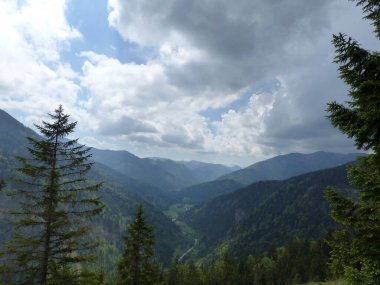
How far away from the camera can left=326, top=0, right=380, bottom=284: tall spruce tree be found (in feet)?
37.3

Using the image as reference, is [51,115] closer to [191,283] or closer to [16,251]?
[16,251]

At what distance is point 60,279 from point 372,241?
16.5 meters

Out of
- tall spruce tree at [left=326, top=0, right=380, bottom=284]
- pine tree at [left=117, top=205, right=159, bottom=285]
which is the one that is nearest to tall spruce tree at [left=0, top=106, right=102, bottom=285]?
pine tree at [left=117, top=205, right=159, bottom=285]

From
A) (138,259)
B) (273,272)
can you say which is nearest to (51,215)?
(138,259)

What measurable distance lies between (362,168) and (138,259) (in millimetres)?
25319

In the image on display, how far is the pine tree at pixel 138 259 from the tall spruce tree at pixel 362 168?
2289 centimetres

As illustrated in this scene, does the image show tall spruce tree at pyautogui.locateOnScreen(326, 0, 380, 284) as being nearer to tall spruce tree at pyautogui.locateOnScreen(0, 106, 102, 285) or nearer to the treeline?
tall spruce tree at pyautogui.locateOnScreen(0, 106, 102, 285)

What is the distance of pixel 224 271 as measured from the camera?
98812 millimetres

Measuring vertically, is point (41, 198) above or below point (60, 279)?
above

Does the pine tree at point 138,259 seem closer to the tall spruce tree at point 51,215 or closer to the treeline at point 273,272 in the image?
the tall spruce tree at point 51,215

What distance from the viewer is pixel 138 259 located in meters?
32.0

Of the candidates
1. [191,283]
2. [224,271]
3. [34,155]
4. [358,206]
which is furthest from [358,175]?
[191,283]

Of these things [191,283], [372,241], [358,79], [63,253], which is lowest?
[191,283]

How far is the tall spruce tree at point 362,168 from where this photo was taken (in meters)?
11.4
